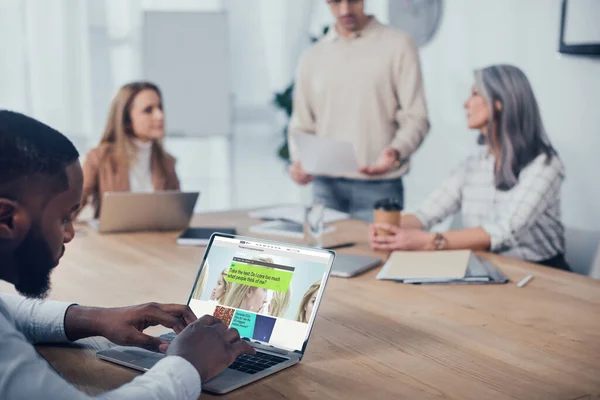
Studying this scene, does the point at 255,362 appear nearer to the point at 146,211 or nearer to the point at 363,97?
the point at 146,211

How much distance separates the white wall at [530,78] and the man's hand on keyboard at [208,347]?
107 inches

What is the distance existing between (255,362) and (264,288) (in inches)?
6.2

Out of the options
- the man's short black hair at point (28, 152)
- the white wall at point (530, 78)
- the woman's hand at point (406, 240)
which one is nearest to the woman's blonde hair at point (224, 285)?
the man's short black hair at point (28, 152)

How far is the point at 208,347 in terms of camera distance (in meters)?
1.11

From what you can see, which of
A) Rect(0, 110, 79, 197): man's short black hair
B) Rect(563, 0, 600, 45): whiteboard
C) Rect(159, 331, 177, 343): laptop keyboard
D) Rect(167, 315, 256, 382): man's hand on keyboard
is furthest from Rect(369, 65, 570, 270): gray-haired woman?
Rect(0, 110, 79, 197): man's short black hair

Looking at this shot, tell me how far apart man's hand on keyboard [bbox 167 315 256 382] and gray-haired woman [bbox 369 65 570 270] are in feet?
3.37

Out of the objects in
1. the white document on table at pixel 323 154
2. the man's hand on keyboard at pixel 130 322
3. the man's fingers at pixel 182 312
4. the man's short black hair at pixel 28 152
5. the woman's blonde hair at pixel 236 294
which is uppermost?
the man's short black hair at pixel 28 152

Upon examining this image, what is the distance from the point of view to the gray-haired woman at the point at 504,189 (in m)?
2.19

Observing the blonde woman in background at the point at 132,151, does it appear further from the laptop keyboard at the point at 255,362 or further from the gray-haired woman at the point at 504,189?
the laptop keyboard at the point at 255,362

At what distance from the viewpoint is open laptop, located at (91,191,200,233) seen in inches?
91.0

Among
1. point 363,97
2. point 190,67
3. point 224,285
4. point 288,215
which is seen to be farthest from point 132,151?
point 224,285

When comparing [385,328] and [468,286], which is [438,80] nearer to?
[468,286]

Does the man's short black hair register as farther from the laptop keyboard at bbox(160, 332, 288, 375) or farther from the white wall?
the white wall

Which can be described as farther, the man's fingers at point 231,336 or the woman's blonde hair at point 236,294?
the woman's blonde hair at point 236,294
